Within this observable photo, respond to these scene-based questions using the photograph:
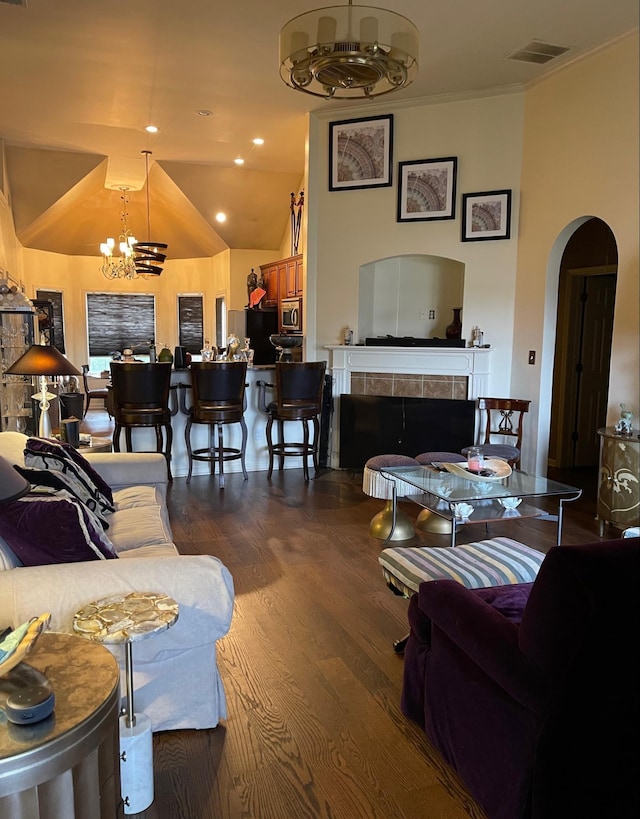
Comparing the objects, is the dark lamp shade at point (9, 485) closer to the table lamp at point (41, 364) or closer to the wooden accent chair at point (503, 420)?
the table lamp at point (41, 364)

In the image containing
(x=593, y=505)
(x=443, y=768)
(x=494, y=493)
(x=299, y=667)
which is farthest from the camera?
(x=593, y=505)

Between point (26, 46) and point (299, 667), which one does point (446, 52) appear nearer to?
point (26, 46)

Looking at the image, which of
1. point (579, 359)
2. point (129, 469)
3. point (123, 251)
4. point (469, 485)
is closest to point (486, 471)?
point (469, 485)

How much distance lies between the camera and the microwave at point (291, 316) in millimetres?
7979

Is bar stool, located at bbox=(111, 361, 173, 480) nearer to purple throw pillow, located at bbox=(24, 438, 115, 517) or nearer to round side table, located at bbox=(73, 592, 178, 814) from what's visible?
purple throw pillow, located at bbox=(24, 438, 115, 517)

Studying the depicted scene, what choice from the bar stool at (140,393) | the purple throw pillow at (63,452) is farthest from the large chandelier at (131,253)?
the purple throw pillow at (63,452)

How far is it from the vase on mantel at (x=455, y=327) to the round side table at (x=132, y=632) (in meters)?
4.49

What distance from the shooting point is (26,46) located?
14.8 ft

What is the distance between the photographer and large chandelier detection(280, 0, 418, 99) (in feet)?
10.0

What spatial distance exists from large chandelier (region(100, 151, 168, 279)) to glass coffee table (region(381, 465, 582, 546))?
5316mm

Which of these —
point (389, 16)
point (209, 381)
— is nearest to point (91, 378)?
point (209, 381)

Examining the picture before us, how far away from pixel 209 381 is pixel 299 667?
122 inches

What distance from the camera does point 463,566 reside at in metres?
2.48

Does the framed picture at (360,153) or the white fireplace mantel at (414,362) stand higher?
the framed picture at (360,153)
